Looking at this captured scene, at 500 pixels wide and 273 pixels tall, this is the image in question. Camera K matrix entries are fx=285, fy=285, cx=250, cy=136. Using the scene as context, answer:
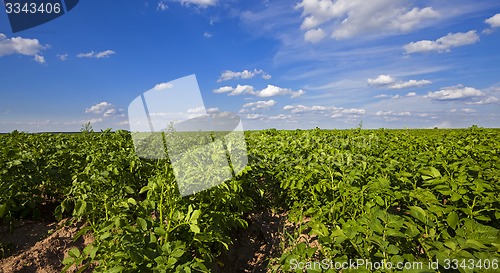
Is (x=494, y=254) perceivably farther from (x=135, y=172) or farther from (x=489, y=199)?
(x=135, y=172)

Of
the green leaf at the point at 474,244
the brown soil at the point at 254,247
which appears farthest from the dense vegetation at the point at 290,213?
the brown soil at the point at 254,247

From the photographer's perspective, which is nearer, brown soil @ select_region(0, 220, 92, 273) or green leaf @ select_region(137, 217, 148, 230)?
green leaf @ select_region(137, 217, 148, 230)

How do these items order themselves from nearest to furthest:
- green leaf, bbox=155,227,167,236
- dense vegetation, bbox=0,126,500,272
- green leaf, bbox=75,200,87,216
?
dense vegetation, bbox=0,126,500,272, green leaf, bbox=155,227,167,236, green leaf, bbox=75,200,87,216

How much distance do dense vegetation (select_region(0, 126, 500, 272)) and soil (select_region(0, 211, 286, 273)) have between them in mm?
174

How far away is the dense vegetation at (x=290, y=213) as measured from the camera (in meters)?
1.55

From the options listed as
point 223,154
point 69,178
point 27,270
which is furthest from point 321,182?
point 69,178

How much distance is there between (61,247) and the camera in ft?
10.5

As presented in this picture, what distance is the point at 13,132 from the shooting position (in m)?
9.28

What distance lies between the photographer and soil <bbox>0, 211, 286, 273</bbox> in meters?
2.96

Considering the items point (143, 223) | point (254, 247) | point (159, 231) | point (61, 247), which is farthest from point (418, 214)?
point (61, 247)

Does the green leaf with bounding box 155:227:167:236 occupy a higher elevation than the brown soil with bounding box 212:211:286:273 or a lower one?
higher

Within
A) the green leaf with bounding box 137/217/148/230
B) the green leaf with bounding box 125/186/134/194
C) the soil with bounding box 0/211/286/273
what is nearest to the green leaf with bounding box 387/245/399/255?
the green leaf with bounding box 137/217/148/230

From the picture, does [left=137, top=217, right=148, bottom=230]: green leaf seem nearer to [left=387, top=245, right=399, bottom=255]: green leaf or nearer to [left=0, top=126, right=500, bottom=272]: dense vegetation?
[left=0, top=126, right=500, bottom=272]: dense vegetation

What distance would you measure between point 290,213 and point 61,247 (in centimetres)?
266
